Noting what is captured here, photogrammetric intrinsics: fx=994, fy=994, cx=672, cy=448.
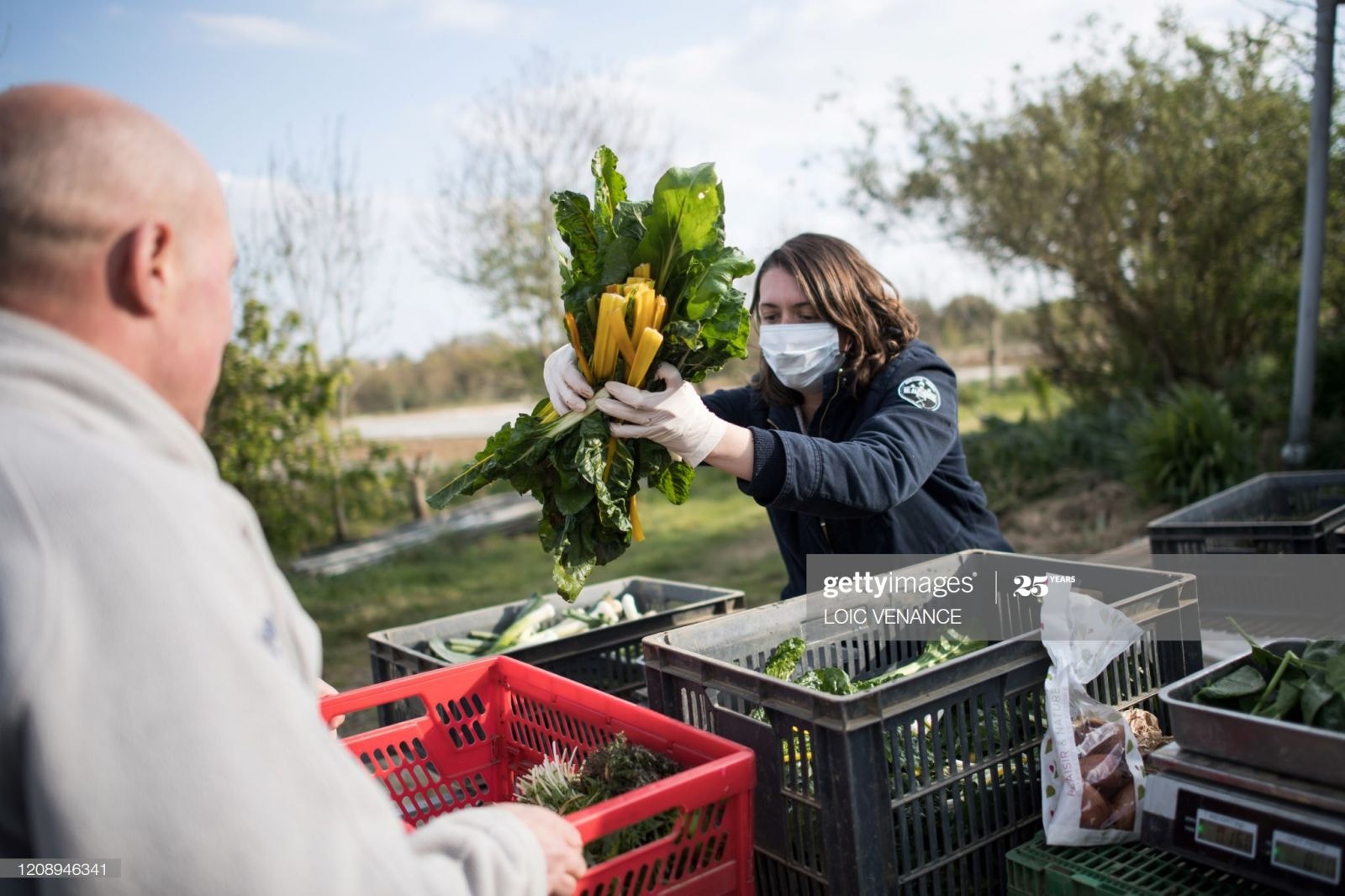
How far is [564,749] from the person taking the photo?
220 centimetres

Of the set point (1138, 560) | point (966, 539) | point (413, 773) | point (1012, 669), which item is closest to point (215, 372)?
point (413, 773)

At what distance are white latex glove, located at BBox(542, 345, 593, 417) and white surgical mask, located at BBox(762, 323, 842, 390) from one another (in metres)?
0.79

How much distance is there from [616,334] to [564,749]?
948 millimetres

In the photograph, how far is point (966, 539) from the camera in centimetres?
305

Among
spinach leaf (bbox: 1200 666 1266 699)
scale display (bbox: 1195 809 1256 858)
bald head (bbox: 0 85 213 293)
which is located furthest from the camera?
spinach leaf (bbox: 1200 666 1266 699)

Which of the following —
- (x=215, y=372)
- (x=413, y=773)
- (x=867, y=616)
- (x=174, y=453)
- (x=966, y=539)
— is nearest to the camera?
(x=174, y=453)

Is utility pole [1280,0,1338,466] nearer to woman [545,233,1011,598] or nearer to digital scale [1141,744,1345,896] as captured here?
woman [545,233,1011,598]

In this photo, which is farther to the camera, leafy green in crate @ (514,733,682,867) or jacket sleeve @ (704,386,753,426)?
jacket sleeve @ (704,386,753,426)

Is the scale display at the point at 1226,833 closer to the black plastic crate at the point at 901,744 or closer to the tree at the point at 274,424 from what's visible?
the black plastic crate at the point at 901,744

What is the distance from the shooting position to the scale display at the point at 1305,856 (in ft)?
5.07

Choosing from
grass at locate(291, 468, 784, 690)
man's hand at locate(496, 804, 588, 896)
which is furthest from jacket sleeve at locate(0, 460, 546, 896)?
grass at locate(291, 468, 784, 690)

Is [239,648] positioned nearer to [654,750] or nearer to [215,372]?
[215,372]

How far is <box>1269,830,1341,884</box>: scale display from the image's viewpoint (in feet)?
5.07

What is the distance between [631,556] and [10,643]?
9.18 metres
